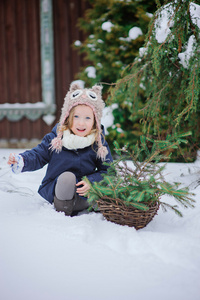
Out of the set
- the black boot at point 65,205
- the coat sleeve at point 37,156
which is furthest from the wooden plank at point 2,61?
the black boot at point 65,205

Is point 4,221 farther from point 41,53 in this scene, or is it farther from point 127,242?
point 41,53

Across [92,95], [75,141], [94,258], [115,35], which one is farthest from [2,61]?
[94,258]

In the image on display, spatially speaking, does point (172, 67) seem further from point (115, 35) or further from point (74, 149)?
point (115, 35)

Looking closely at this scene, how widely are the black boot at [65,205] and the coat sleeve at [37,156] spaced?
30cm

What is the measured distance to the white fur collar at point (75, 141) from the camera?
2.07 metres

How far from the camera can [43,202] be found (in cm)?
226

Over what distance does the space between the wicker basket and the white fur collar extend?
0.50m

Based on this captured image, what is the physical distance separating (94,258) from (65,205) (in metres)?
0.66

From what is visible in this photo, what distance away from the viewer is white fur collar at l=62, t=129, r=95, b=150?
2068mm

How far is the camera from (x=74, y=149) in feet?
7.02

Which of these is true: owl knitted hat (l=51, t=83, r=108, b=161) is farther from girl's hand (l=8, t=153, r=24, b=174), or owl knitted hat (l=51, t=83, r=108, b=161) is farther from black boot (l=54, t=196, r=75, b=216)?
black boot (l=54, t=196, r=75, b=216)

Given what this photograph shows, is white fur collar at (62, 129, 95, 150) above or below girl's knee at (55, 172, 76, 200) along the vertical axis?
above

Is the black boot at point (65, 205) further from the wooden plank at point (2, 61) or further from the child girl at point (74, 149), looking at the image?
the wooden plank at point (2, 61)

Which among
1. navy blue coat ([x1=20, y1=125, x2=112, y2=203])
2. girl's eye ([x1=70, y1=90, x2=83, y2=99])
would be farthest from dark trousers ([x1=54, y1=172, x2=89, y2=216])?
girl's eye ([x1=70, y1=90, x2=83, y2=99])
